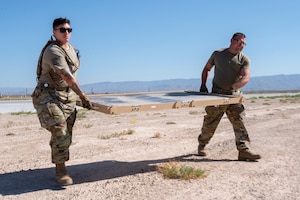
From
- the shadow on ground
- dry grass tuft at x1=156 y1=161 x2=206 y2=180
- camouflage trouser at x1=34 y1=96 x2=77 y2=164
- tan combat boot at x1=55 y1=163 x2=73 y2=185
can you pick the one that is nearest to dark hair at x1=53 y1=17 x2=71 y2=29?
camouflage trouser at x1=34 y1=96 x2=77 y2=164

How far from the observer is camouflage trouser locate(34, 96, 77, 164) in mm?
4965

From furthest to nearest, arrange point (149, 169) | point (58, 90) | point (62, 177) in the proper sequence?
point (149, 169) → point (62, 177) → point (58, 90)

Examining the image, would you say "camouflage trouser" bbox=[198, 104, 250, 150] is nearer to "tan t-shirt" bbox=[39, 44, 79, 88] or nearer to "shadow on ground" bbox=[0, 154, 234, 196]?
"shadow on ground" bbox=[0, 154, 234, 196]

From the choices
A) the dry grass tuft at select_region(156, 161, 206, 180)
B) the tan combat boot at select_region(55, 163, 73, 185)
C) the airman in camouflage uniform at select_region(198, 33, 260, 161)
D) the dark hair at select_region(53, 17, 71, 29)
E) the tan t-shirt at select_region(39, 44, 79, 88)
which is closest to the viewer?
the tan t-shirt at select_region(39, 44, 79, 88)

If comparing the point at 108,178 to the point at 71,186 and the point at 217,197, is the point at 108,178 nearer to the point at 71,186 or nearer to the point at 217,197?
the point at 71,186

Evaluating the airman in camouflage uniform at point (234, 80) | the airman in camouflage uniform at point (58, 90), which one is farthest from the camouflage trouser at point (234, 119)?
the airman in camouflage uniform at point (58, 90)

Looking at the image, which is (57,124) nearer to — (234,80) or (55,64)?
(55,64)

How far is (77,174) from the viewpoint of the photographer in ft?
19.7

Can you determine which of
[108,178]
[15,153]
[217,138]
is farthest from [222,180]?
[15,153]

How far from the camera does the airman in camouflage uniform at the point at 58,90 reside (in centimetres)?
489

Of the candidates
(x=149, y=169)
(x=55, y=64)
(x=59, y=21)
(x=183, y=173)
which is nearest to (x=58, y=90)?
(x=55, y=64)

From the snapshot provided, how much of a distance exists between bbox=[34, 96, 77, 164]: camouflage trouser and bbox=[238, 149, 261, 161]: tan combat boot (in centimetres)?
325

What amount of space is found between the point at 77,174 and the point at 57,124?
138 cm

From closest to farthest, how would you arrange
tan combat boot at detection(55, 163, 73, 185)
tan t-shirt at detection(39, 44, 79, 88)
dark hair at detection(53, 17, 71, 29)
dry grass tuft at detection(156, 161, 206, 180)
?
tan t-shirt at detection(39, 44, 79, 88), dark hair at detection(53, 17, 71, 29), tan combat boot at detection(55, 163, 73, 185), dry grass tuft at detection(156, 161, 206, 180)
